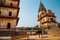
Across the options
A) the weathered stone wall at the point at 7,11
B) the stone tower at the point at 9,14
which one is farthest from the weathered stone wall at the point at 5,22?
the weathered stone wall at the point at 7,11

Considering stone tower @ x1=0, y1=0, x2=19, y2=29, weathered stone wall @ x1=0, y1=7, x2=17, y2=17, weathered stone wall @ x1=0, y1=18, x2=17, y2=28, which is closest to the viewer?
weathered stone wall @ x1=0, y1=18, x2=17, y2=28

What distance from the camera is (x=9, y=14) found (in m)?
24.3

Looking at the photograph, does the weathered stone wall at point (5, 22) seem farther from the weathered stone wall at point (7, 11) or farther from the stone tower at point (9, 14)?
the weathered stone wall at point (7, 11)

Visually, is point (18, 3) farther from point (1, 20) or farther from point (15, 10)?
point (1, 20)

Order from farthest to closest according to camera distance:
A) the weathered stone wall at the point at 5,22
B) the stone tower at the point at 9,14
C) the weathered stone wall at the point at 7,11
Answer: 1. the weathered stone wall at the point at 7,11
2. the stone tower at the point at 9,14
3. the weathered stone wall at the point at 5,22

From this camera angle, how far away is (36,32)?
2153cm

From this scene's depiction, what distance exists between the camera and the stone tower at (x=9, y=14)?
2326cm

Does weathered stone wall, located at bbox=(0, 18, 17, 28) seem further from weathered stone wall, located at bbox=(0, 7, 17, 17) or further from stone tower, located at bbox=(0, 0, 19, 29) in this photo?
weathered stone wall, located at bbox=(0, 7, 17, 17)

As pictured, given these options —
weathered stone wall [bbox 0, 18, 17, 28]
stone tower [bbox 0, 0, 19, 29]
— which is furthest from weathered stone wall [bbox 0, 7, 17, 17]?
weathered stone wall [bbox 0, 18, 17, 28]

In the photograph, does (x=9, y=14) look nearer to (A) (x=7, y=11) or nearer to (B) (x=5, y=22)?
(A) (x=7, y=11)

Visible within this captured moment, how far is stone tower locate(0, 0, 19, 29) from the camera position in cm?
2326

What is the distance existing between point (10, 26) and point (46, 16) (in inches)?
→ 692

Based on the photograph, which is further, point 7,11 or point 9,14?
point 9,14

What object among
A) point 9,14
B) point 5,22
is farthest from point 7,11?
point 5,22
